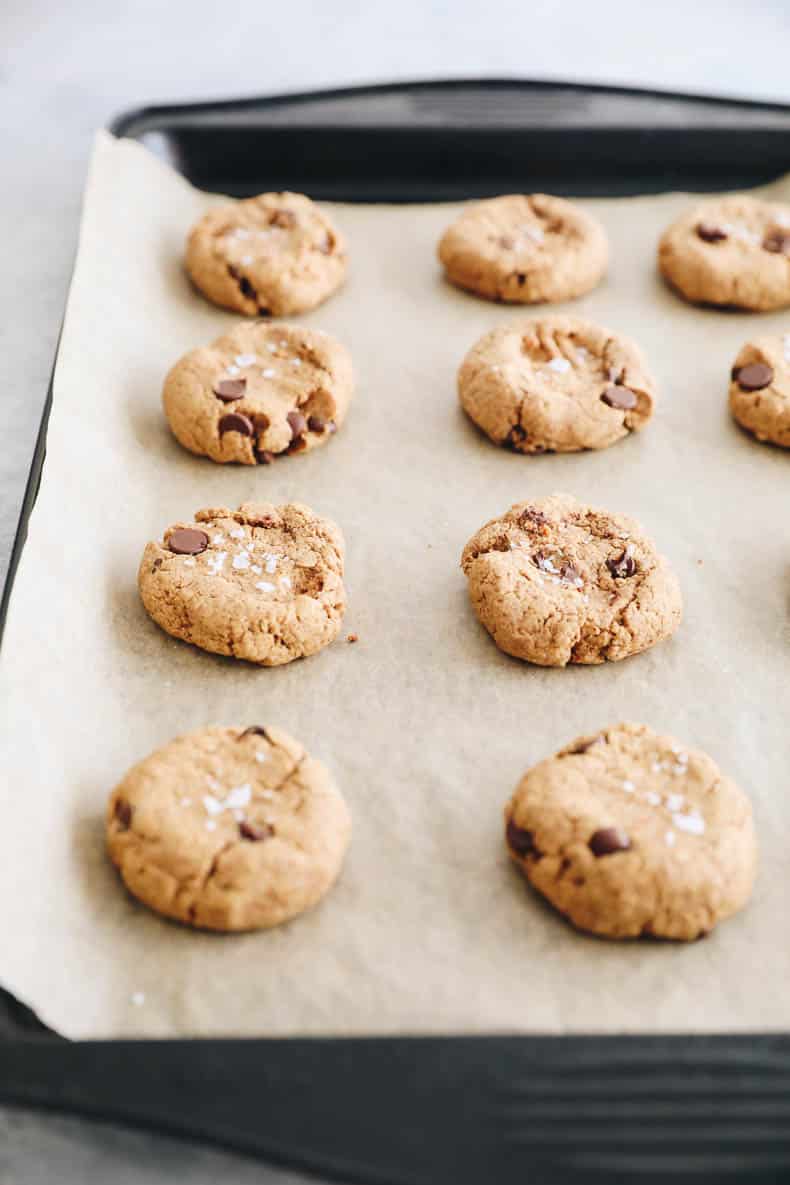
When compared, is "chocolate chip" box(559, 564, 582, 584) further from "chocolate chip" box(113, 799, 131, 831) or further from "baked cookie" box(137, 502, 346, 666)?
"chocolate chip" box(113, 799, 131, 831)

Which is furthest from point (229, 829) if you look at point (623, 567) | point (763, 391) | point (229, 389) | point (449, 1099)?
point (763, 391)

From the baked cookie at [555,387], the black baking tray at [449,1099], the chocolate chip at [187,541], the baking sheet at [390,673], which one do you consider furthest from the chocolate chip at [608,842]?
the baked cookie at [555,387]

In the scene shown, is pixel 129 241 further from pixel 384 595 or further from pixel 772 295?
pixel 772 295

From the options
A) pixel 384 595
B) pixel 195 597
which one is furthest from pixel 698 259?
pixel 195 597

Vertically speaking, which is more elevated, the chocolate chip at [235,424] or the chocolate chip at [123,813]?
the chocolate chip at [235,424]

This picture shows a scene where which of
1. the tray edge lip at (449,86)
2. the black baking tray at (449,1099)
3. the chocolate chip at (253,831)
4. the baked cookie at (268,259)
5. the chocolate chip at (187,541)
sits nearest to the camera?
the black baking tray at (449,1099)

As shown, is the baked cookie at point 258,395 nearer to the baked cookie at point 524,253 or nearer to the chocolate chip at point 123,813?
the baked cookie at point 524,253

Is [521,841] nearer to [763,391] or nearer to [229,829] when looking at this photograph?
[229,829]
